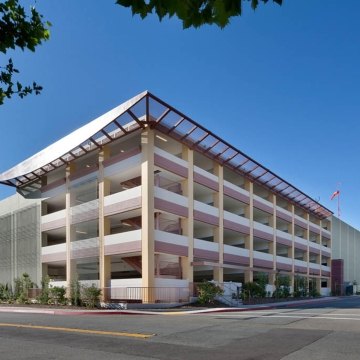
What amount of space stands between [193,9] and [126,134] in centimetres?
2959

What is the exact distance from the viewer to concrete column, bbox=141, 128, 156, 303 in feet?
96.9

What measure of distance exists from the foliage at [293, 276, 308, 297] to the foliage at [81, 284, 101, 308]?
29437 millimetres

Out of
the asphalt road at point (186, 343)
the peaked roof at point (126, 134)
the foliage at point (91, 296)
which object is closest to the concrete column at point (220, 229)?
the peaked roof at point (126, 134)

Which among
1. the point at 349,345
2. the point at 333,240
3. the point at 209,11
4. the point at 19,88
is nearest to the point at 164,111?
the point at 349,345

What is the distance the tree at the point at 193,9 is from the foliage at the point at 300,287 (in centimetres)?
5134

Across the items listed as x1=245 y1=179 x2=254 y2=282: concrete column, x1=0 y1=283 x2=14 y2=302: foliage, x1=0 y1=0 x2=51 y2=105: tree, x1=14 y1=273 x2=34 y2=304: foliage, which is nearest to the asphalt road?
x1=0 y1=0 x2=51 y2=105: tree

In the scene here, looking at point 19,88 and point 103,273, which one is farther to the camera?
point 103,273

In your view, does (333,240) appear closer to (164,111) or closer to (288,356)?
(164,111)

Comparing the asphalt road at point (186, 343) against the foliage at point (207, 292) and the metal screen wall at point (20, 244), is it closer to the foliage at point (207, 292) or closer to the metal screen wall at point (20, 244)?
the foliage at point (207, 292)

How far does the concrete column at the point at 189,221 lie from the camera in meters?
33.3

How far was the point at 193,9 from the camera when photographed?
338cm

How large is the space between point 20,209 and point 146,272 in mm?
21530

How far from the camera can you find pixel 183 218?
33.9 meters

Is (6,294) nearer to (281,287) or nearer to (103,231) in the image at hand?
(103,231)
